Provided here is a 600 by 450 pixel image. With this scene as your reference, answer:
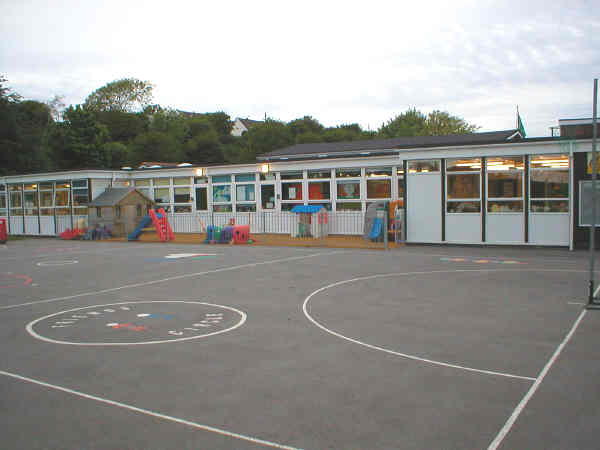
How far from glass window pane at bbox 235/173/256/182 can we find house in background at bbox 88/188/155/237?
5.71 metres

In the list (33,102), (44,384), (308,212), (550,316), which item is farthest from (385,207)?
(33,102)

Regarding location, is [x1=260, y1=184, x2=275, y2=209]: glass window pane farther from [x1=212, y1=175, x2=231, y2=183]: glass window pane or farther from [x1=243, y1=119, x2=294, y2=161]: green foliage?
[x1=243, y1=119, x2=294, y2=161]: green foliage

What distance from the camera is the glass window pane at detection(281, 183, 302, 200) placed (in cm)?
2515

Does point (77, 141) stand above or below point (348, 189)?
above

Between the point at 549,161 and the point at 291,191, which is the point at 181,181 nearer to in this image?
the point at 291,191

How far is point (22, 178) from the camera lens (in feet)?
100

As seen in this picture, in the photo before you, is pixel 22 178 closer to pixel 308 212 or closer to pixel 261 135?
pixel 308 212

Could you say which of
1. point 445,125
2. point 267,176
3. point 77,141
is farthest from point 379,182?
point 445,125

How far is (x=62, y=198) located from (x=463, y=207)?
74.1ft

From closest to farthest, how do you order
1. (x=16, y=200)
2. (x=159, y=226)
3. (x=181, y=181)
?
(x=159, y=226) < (x=181, y=181) < (x=16, y=200)

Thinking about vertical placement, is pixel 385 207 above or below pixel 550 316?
above

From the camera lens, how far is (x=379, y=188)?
2309 centimetres

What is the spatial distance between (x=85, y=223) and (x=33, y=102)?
48.3m

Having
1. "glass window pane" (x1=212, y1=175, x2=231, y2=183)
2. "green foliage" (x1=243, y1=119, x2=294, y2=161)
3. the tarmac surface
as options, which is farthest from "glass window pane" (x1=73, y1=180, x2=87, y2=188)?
"green foliage" (x1=243, y1=119, x2=294, y2=161)
